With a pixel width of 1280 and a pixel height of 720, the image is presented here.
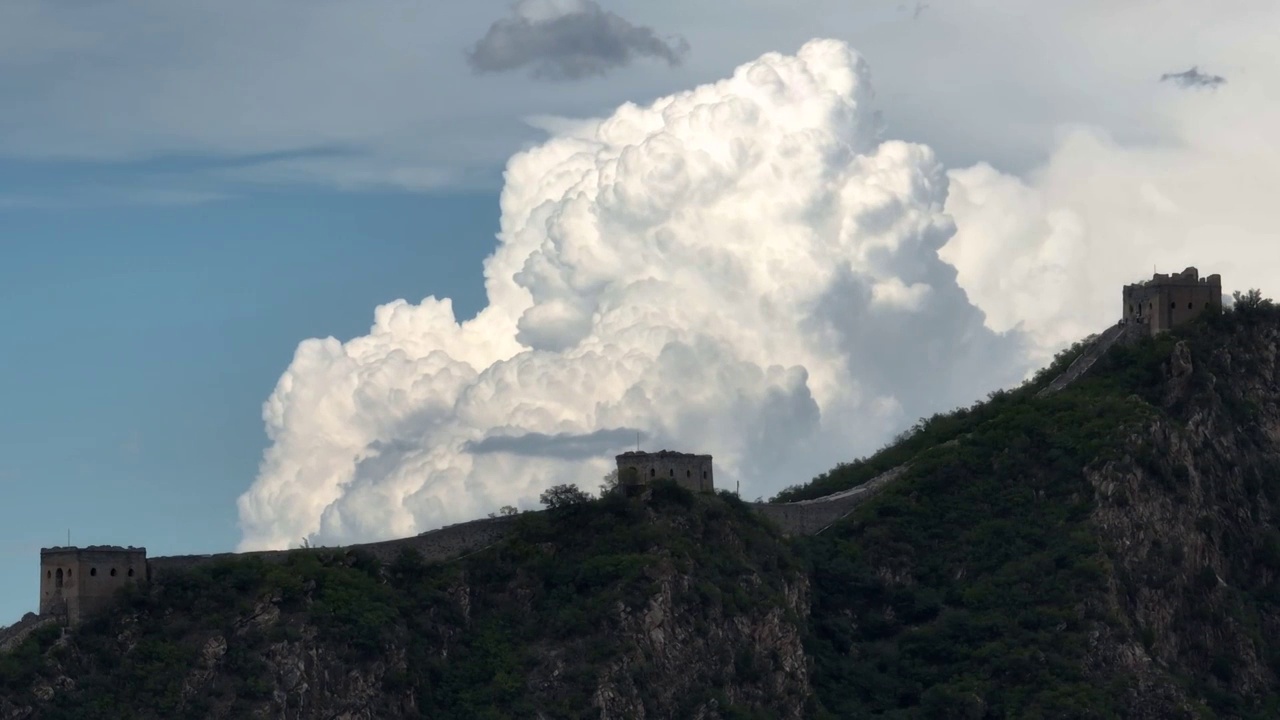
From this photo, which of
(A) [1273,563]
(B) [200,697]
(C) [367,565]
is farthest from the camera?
(A) [1273,563]

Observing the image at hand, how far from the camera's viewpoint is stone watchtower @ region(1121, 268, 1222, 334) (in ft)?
540

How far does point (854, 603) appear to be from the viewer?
15388 cm

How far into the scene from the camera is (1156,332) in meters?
164

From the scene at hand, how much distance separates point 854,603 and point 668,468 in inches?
416

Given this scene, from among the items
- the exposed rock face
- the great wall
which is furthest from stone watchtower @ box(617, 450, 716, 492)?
the exposed rock face

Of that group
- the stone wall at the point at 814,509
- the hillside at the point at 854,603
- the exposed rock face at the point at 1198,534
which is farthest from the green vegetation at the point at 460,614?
the exposed rock face at the point at 1198,534

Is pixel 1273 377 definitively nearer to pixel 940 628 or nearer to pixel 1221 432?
pixel 1221 432

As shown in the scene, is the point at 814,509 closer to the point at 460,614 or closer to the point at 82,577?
the point at 460,614

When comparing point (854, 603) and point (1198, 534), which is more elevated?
point (1198, 534)

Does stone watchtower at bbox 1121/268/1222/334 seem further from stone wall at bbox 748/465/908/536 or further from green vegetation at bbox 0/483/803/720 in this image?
green vegetation at bbox 0/483/803/720

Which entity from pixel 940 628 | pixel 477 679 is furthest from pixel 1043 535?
pixel 477 679

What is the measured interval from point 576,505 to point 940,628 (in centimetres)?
1678

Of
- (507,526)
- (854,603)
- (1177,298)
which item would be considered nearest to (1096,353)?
(1177,298)

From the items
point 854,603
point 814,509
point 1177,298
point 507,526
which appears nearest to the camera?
point 507,526
